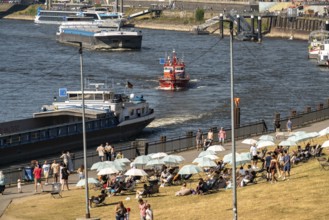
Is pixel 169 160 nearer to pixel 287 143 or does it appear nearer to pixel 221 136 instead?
pixel 287 143

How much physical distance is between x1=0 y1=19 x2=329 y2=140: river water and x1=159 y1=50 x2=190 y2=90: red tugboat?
1161 millimetres

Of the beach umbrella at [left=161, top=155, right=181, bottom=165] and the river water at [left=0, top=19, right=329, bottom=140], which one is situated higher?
the beach umbrella at [left=161, top=155, right=181, bottom=165]

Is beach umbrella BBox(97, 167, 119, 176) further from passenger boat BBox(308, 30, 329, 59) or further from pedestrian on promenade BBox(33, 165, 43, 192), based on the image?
passenger boat BBox(308, 30, 329, 59)

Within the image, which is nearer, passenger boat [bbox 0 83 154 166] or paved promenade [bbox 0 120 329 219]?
paved promenade [bbox 0 120 329 219]

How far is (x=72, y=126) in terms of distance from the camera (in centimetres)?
7138

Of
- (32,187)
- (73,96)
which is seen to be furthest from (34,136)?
(32,187)

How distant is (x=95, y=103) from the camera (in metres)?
77.2

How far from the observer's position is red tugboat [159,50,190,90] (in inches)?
4220

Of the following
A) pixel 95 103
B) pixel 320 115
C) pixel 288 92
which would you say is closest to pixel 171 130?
pixel 95 103

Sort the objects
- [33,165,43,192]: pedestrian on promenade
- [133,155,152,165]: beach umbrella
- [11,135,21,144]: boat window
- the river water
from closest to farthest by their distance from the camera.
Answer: [33,165,43,192]: pedestrian on promenade
[133,155,152,165]: beach umbrella
[11,135,21,144]: boat window
the river water

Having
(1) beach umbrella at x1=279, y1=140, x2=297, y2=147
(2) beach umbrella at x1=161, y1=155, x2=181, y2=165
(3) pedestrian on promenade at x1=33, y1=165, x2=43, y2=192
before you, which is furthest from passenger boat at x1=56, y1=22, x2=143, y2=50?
(3) pedestrian on promenade at x1=33, y1=165, x2=43, y2=192

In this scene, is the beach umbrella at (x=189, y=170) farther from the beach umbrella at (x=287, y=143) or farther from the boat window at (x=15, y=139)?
the boat window at (x=15, y=139)

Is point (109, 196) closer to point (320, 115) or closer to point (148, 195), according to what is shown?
point (148, 195)

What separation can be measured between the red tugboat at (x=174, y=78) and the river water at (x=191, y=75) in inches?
45.7
